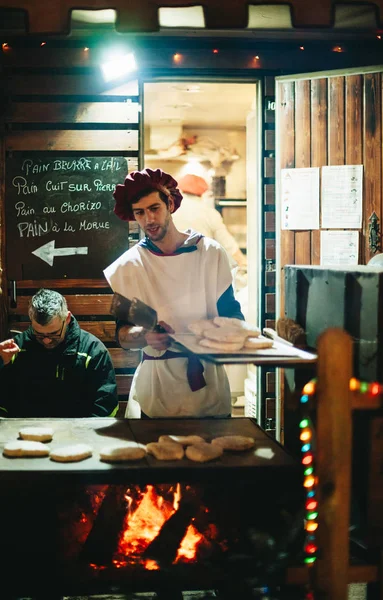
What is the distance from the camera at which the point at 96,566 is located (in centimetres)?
276

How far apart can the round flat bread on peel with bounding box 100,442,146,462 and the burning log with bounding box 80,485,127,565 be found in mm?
391

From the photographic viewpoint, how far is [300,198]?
5664 mm

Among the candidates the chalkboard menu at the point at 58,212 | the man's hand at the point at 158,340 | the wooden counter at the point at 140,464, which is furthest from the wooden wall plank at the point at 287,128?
the wooden counter at the point at 140,464

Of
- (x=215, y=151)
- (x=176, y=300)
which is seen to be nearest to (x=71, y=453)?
(x=176, y=300)

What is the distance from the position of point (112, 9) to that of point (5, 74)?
3040mm

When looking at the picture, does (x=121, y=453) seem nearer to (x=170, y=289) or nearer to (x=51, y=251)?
(x=170, y=289)

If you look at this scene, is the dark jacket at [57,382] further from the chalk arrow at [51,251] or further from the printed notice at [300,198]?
the printed notice at [300,198]

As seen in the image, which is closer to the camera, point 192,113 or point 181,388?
point 181,388

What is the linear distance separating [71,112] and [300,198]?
7.28ft

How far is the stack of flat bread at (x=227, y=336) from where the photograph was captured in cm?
290

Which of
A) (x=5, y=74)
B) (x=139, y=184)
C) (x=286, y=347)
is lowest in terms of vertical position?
(x=286, y=347)

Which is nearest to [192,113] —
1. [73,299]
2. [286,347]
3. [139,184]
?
[73,299]

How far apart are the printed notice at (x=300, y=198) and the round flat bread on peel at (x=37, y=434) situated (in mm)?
3277

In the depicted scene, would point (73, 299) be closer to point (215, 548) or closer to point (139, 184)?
point (139, 184)
